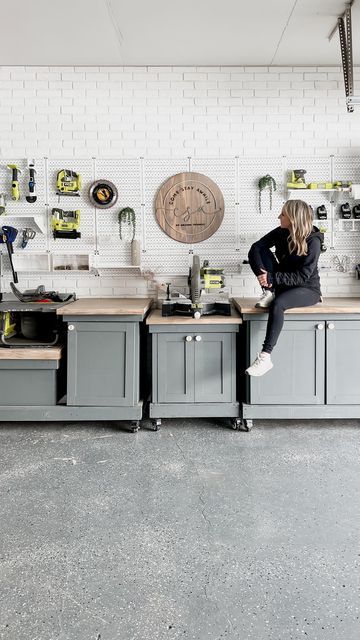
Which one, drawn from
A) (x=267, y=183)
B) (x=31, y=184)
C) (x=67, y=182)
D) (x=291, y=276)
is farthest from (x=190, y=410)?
(x=31, y=184)

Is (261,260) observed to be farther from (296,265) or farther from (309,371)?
(309,371)

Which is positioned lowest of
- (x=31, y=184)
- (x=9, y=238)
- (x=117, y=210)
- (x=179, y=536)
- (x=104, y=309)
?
(x=179, y=536)

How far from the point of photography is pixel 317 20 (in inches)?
140

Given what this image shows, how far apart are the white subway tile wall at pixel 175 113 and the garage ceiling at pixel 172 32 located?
4.6 inches

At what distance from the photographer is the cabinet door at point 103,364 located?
11.8ft

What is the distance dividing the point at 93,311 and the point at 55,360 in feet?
1.62

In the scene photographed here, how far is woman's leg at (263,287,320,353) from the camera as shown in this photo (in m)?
3.39

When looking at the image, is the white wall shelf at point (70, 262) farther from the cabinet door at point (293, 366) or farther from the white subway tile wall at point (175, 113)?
the cabinet door at point (293, 366)

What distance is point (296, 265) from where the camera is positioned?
12.1ft

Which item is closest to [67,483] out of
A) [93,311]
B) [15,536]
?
[15,536]

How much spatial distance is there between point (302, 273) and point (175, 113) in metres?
1.99

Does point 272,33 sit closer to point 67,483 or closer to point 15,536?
point 67,483

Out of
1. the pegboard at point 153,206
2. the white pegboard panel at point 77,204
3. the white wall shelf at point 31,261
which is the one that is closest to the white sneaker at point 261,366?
the pegboard at point 153,206

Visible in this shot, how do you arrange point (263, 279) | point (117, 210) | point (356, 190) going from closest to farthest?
point (263, 279) < point (356, 190) < point (117, 210)
